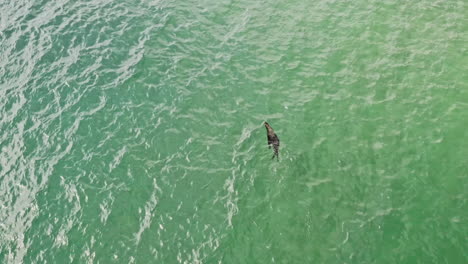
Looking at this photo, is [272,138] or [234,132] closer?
[272,138]

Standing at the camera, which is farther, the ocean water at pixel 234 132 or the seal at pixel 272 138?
the seal at pixel 272 138

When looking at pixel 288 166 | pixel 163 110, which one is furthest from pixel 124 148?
pixel 288 166

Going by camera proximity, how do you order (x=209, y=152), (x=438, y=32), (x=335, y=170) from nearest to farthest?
(x=335, y=170)
(x=209, y=152)
(x=438, y=32)

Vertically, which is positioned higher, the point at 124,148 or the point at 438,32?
the point at 438,32

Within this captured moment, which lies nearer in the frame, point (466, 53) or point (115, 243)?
point (115, 243)

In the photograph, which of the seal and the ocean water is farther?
the seal

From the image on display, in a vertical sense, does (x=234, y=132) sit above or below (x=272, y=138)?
below

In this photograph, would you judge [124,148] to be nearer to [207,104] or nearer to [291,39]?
[207,104]

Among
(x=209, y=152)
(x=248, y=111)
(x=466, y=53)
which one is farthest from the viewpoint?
(x=466, y=53)
